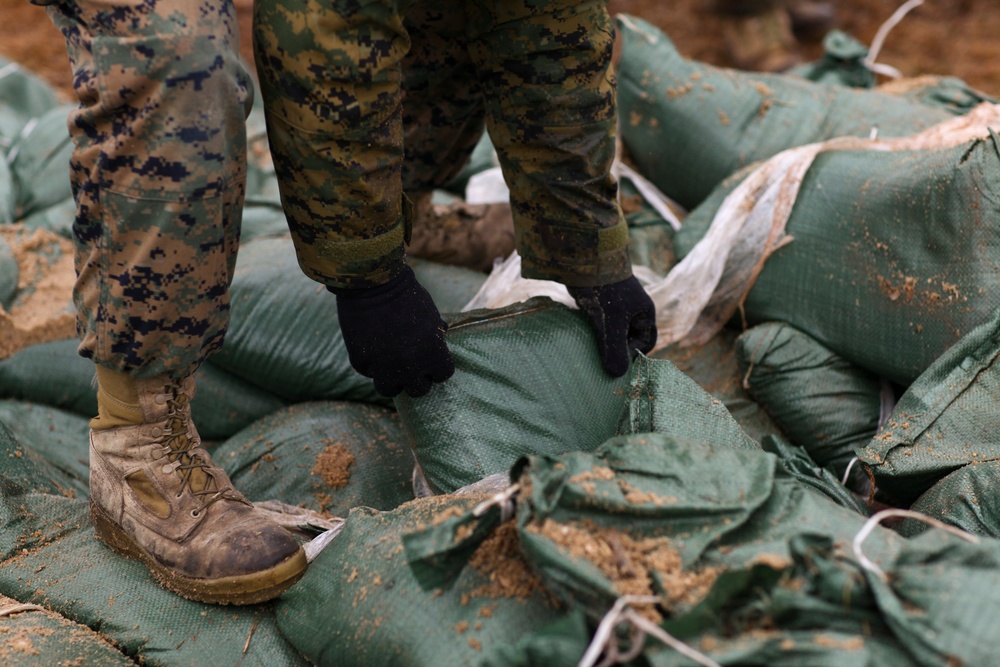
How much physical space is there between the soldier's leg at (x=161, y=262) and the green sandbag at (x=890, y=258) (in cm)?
98

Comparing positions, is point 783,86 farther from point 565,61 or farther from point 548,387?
point 548,387

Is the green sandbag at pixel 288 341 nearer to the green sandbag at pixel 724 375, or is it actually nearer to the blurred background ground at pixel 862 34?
the green sandbag at pixel 724 375

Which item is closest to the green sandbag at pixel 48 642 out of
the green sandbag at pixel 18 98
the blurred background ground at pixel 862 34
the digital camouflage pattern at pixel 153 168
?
the digital camouflage pattern at pixel 153 168

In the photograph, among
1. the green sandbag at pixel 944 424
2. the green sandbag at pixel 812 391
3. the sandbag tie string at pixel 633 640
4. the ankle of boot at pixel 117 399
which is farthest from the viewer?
the green sandbag at pixel 812 391

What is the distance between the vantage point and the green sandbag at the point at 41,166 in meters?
2.10

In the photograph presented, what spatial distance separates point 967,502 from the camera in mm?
1200

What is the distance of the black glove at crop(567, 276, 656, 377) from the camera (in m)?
1.40

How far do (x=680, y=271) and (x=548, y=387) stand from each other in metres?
0.44

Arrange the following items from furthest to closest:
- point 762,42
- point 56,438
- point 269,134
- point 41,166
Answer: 1. point 762,42
2. point 41,166
3. point 56,438
4. point 269,134

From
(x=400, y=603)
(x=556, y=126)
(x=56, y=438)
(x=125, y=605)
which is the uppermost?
(x=556, y=126)

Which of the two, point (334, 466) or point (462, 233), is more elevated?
point (462, 233)

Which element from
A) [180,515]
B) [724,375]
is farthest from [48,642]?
[724,375]

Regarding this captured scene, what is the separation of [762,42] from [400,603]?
10.6ft

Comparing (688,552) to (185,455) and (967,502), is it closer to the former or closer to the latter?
(967,502)
